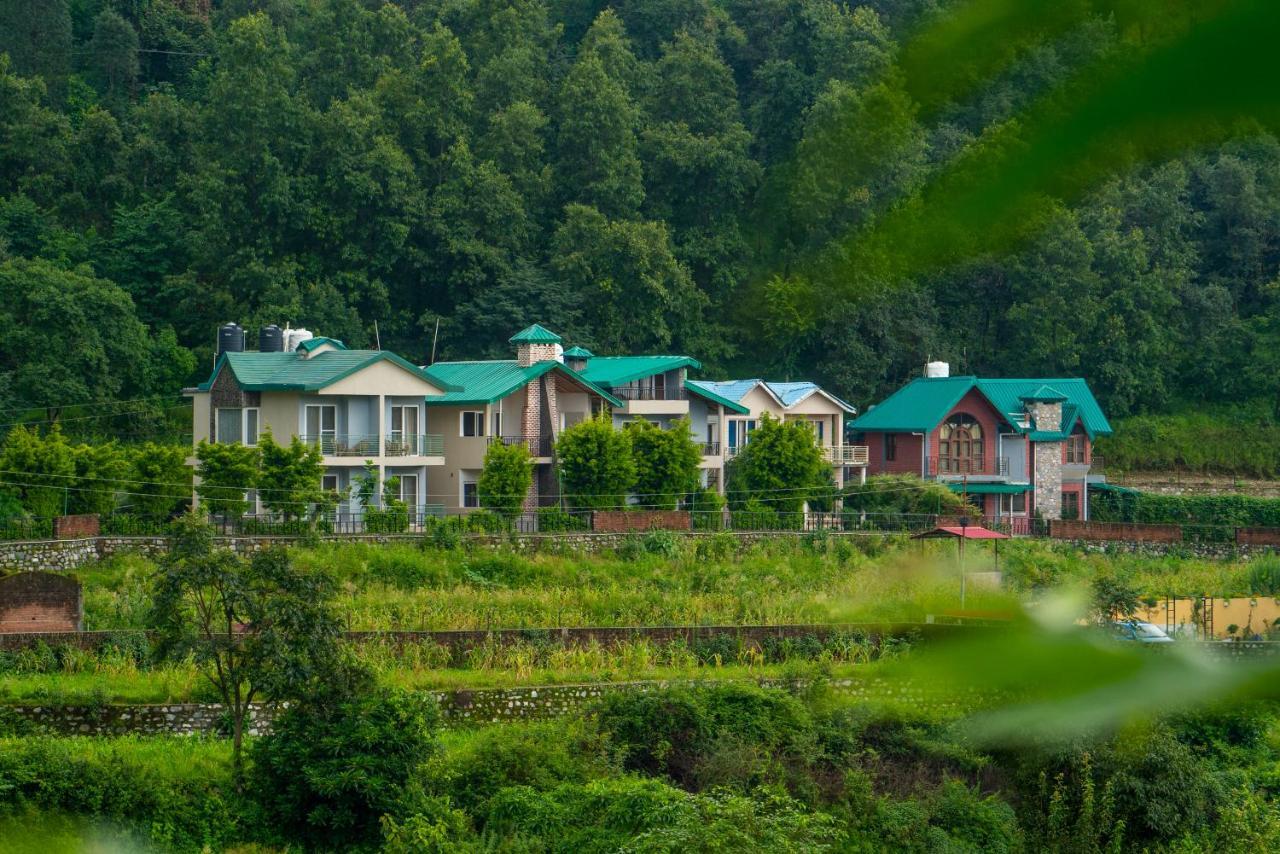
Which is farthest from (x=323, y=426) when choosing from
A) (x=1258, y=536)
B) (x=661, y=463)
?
(x=1258, y=536)

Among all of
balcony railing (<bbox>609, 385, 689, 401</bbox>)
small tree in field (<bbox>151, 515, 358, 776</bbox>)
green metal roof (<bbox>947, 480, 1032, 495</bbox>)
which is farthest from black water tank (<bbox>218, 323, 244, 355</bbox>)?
green metal roof (<bbox>947, 480, 1032, 495</bbox>)

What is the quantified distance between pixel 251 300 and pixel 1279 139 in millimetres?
28742

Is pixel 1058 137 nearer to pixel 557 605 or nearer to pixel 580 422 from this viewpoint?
pixel 557 605

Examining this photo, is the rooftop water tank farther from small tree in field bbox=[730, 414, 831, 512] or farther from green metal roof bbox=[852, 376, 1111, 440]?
green metal roof bbox=[852, 376, 1111, 440]

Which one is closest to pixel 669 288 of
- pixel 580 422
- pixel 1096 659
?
pixel 580 422

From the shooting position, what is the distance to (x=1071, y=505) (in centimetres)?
2867

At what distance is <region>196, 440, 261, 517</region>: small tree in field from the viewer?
1961cm

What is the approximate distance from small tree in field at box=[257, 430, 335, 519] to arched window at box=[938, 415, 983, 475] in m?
12.2

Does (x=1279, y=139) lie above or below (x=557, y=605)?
above

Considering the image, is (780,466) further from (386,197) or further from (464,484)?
(386,197)

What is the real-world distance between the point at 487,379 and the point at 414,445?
1955 millimetres

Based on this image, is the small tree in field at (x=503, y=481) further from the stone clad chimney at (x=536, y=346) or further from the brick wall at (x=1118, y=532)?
the brick wall at (x=1118, y=532)

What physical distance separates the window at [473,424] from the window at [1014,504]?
10.1 m

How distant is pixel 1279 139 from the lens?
1.95ft
